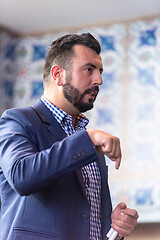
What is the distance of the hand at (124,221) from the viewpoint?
59.7 inches

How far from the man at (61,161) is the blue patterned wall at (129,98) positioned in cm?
202

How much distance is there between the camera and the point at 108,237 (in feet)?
4.90

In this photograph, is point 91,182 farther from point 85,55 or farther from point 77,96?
point 85,55

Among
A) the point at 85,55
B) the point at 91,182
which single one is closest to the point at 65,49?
the point at 85,55

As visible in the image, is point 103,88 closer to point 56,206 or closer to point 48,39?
point 48,39

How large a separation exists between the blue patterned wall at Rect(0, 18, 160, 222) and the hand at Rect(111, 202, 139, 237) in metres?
2.02

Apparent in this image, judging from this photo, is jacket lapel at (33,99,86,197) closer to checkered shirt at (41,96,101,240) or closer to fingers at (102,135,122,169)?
checkered shirt at (41,96,101,240)

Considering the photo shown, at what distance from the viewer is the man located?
50.4 inches

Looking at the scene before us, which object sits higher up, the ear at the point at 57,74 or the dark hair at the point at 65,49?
the dark hair at the point at 65,49

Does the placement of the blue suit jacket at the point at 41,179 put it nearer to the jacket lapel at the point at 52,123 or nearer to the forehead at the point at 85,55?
the jacket lapel at the point at 52,123

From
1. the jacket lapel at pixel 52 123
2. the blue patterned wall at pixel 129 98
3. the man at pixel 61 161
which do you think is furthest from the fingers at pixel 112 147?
the blue patterned wall at pixel 129 98

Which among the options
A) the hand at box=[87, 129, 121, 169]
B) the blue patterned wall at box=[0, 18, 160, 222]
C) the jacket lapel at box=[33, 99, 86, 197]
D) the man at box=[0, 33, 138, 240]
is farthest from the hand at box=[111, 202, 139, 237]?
the blue patterned wall at box=[0, 18, 160, 222]

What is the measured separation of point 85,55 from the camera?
5.58 feet

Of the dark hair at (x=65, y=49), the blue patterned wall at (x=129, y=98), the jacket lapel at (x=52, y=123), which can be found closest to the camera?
the jacket lapel at (x=52, y=123)
